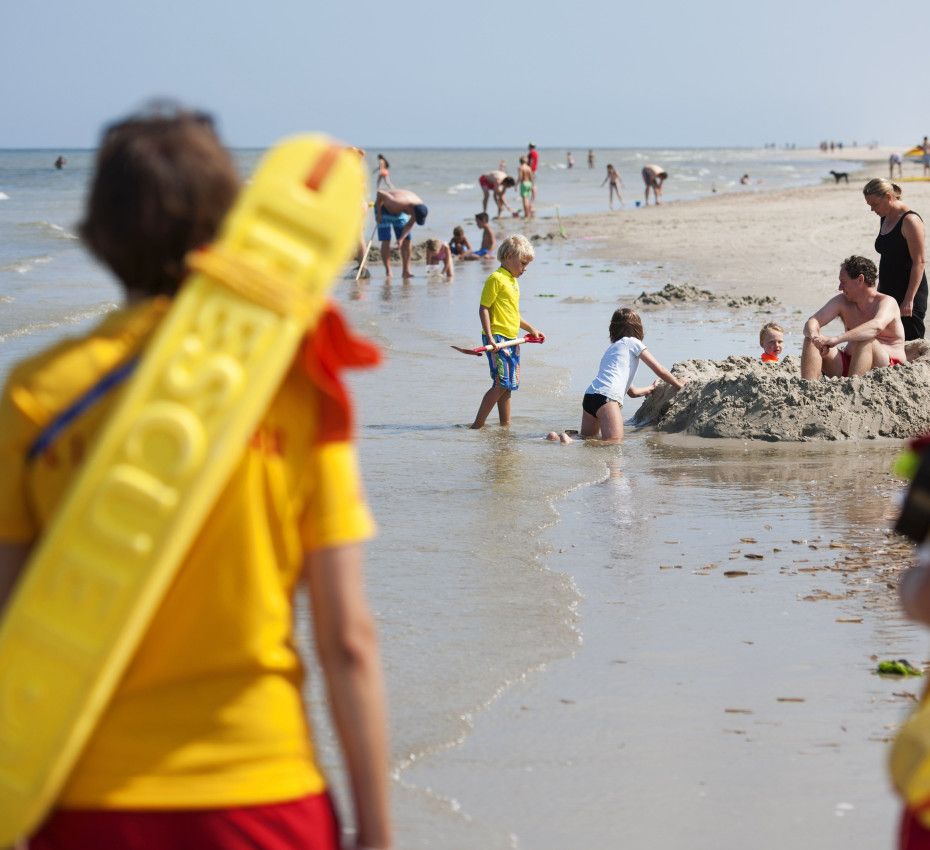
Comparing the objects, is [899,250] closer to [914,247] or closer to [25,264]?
[914,247]

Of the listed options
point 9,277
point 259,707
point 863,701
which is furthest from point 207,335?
point 9,277

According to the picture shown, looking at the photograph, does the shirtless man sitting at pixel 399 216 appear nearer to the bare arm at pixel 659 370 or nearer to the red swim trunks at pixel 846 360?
the bare arm at pixel 659 370

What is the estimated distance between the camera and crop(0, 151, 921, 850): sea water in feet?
11.7

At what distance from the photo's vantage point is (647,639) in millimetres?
4883

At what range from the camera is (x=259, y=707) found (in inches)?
67.2

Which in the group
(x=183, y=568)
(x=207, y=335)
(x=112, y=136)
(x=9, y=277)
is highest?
(x=112, y=136)

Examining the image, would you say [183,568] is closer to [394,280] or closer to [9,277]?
[394,280]

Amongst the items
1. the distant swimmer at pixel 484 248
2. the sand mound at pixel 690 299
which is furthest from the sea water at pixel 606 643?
the distant swimmer at pixel 484 248

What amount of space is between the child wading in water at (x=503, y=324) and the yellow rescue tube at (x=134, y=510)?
25.9ft

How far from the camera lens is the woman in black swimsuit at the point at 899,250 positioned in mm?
9008

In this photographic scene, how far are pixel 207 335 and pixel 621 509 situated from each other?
5620 mm

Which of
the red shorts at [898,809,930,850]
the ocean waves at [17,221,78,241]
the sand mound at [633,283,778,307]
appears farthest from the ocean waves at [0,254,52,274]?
the red shorts at [898,809,930,850]

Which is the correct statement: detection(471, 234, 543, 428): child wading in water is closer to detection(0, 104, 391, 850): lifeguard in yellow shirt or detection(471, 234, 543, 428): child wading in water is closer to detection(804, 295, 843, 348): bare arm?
detection(804, 295, 843, 348): bare arm

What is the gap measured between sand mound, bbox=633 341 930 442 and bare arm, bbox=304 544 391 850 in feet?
24.3
